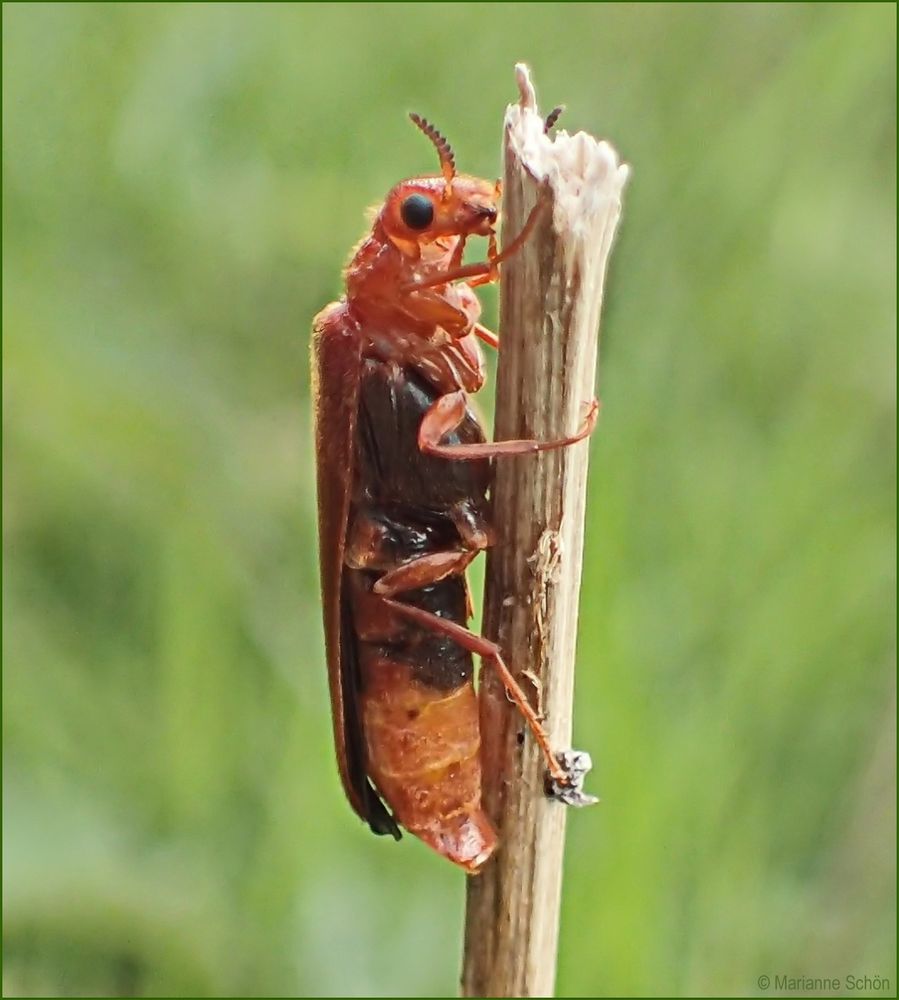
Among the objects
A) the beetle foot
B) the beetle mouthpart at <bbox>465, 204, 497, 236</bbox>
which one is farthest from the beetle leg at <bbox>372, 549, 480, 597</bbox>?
the beetle mouthpart at <bbox>465, 204, 497, 236</bbox>

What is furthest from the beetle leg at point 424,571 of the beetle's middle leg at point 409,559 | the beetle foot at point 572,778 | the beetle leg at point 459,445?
the beetle foot at point 572,778

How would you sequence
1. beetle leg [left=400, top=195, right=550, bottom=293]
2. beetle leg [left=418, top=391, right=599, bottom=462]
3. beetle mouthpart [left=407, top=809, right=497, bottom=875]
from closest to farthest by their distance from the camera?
1. beetle leg [left=400, top=195, right=550, bottom=293]
2. beetle leg [left=418, top=391, right=599, bottom=462]
3. beetle mouthpart [left=407, top=809, right=497, bottom=875]

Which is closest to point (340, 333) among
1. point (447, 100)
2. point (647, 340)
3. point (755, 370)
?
point (647, 340)

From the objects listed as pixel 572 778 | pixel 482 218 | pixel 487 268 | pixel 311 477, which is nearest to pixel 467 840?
pixel 572 778

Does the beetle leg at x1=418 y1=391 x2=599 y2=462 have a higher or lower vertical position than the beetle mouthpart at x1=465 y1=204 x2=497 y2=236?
lower

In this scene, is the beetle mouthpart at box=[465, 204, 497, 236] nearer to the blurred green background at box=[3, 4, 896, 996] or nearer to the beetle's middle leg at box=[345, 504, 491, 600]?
the beetle's middle leg at box=[345, 504, 491, 600]

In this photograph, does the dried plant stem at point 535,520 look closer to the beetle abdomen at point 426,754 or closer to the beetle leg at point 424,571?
the beetle abdomen at point 426,754

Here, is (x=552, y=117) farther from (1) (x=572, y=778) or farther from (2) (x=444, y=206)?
(1) (x=572, y=778)

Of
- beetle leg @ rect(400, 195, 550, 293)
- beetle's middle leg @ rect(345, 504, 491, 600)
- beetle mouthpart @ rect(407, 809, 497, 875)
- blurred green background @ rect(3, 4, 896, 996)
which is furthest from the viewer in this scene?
blurred green background @ rect(3, 4, 896, 996)
